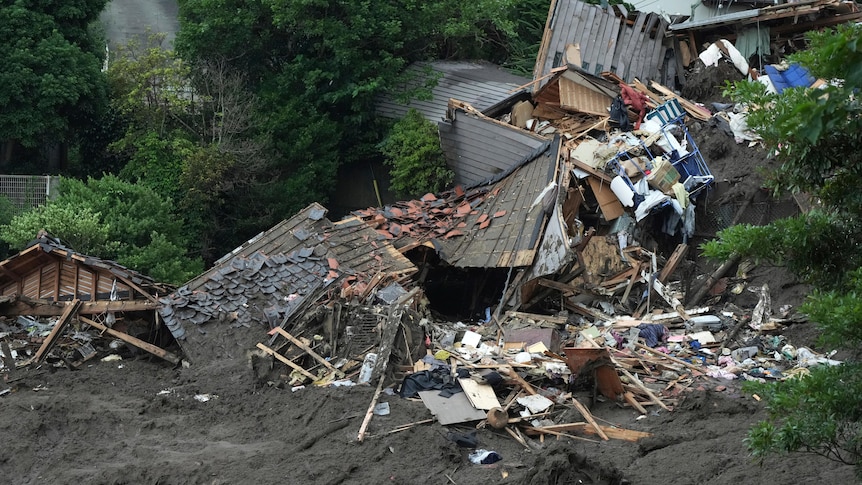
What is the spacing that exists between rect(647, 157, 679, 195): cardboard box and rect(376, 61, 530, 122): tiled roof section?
635 cm

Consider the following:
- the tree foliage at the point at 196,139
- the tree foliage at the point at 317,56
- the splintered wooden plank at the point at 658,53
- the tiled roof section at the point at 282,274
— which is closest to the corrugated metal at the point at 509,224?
the tiled roof section at the point at 282,274

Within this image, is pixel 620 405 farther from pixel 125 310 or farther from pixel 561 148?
→ pixel 125 310

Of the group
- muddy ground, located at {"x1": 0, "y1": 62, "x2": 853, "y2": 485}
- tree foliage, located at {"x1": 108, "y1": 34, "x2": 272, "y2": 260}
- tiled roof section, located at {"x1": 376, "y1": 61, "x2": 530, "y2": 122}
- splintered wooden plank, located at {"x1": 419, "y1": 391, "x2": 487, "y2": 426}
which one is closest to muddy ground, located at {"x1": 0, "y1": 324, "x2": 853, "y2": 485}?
muddy ground, located at {"x1": 0, "y1": 62, "x2": 853, "y2": 485}

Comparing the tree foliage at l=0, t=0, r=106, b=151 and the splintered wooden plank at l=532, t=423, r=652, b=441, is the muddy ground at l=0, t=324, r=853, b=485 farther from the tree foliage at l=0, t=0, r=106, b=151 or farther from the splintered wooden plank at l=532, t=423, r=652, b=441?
the tree foliage at l=0, t=0, r=106, b=151

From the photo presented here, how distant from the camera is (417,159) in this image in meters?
22.5

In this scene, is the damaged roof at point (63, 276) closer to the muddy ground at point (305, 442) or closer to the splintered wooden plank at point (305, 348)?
the muddy ground at point (305, 442)

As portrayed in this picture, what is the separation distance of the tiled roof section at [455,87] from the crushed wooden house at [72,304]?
35.4 ft

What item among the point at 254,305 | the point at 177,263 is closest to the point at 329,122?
the point at 177,263

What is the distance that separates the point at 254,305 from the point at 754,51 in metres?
14.9

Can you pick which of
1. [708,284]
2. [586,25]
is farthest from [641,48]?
[708,284]

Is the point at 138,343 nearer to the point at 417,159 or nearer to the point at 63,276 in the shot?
the point at 63,276

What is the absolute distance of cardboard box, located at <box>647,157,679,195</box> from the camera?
17.5 meters

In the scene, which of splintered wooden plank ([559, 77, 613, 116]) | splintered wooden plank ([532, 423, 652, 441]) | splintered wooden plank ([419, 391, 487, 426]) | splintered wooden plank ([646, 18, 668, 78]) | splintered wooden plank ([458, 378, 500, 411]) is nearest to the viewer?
splintered wooden plank ([532, 423, 652, 441])

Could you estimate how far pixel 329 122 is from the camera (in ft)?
81.3
